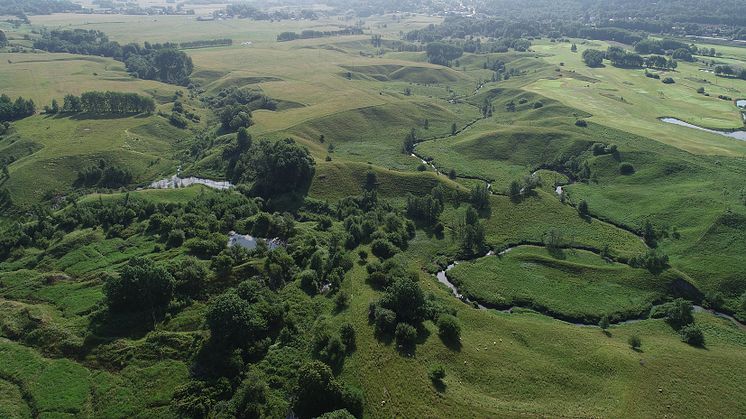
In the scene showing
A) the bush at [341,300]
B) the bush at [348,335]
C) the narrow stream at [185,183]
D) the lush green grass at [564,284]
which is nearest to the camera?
the bush at [348,335]

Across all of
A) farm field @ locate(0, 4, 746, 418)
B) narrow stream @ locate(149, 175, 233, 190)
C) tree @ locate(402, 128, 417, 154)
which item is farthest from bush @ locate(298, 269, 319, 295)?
tree @ locate(402, 128, 417, 154)

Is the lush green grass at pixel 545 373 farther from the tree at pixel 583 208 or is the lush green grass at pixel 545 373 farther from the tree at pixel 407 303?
the tree at pixel 583 208

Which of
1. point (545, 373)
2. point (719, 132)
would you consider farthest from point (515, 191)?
point (719, 132)

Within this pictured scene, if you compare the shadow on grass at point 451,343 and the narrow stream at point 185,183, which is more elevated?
the narrow stream at point 185,183

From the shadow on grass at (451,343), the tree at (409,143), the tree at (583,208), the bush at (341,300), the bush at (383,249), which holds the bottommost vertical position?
the shadow on grass at (451,343)

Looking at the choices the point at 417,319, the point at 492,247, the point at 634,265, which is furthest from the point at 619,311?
the point at 417,319

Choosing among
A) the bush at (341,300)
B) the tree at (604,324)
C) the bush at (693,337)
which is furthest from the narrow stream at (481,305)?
the bush at (341,300)

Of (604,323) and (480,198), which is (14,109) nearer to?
(480,198)
